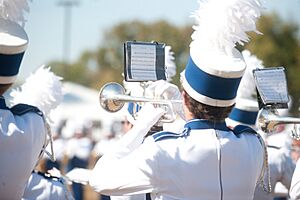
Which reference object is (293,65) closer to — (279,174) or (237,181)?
(279,174)

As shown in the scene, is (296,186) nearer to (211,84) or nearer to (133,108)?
(133,108)

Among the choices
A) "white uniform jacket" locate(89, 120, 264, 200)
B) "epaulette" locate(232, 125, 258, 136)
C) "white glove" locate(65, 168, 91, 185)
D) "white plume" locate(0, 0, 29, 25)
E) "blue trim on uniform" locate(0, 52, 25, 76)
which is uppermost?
"white plume" locate(0, 0, 29, 25)

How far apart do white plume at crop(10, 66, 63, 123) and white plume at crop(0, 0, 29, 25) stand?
1.70 metres

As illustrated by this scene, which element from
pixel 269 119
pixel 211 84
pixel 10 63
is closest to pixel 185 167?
pixel 211 84

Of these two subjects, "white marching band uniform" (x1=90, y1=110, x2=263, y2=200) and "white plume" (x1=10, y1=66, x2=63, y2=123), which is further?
"white plume" (x1=10, y1=66, x2=63, y2=123)

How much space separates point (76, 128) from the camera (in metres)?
20.1

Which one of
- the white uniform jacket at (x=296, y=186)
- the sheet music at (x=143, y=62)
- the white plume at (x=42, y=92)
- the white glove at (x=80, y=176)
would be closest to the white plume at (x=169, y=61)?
the white plume at (x=42, y=92)

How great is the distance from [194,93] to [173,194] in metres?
0.52

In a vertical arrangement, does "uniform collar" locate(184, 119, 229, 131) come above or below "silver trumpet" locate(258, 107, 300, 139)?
above

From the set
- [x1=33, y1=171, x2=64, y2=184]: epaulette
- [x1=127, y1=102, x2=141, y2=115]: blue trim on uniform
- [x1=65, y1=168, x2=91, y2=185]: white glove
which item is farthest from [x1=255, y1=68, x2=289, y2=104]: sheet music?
[x1=65, y1=168, x2=91, y2=185]: white glove

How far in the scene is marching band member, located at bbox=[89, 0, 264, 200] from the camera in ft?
14.9

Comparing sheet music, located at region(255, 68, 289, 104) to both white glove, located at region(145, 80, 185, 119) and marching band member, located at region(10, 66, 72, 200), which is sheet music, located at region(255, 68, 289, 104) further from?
marching band member, located at region(10, 66, 72, 200)

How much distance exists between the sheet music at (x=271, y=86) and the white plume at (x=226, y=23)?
51 centimetres

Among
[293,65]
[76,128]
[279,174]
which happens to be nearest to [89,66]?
[293,65]
